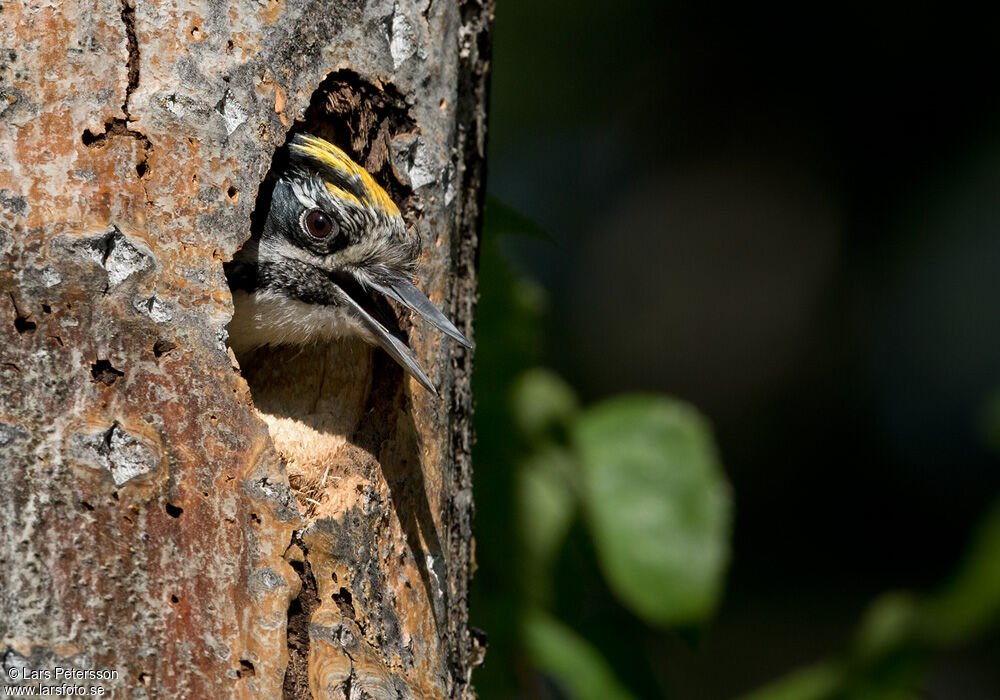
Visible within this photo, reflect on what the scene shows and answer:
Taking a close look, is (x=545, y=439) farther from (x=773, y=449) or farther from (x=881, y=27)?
(x=773, y=449)

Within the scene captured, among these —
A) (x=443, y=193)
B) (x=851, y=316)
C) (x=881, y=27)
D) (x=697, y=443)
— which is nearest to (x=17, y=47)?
(x=443, y=193)

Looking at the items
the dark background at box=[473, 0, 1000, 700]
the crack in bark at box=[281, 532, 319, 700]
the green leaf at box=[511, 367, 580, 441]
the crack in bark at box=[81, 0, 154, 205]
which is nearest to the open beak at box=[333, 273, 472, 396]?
the green leaf at box=[511, 367, 580, 441]

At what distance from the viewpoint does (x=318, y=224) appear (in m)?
2.92

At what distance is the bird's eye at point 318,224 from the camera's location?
2.90m

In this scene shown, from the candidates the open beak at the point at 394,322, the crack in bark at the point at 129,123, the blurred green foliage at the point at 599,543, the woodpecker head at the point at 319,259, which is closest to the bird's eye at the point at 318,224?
the woodpecker head at the point at 319,259

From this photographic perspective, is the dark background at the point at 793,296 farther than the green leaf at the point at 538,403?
Yes

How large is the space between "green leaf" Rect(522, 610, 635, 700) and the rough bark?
0.51 metres

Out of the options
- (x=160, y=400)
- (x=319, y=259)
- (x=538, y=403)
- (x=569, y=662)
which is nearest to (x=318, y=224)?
(x=319, y=259)

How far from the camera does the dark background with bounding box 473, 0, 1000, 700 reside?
838 cm

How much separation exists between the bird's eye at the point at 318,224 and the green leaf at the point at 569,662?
1168 mm

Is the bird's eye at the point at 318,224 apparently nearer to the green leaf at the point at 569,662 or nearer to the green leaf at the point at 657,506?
the green leaf at the point at 657,506

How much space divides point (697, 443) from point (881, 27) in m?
6.14

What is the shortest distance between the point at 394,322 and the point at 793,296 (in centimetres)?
714

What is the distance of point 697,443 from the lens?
2.93 meters
